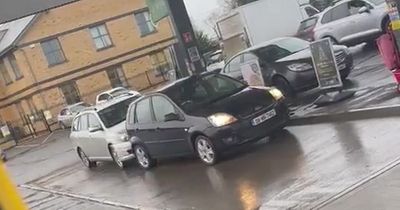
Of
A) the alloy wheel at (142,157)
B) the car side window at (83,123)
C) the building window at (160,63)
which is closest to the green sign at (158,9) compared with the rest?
the car side window at (83,123)

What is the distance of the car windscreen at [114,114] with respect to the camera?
1432 centimetres

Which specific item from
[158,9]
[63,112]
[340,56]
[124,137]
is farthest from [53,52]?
[340,56]

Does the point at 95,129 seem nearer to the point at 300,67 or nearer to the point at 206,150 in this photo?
the point at 206,150

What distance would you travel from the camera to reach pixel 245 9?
31.5 metres

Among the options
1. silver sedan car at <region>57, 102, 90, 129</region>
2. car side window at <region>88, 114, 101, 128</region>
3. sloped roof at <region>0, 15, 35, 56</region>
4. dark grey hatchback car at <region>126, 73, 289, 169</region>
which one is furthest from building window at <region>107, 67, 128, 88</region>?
dark grey hatchback car at <region>126, 73, 289, 169</region>

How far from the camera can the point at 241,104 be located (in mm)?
10195

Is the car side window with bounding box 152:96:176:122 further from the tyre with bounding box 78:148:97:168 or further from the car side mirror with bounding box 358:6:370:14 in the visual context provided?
the car side mirror with bounding box 358:6:370:14

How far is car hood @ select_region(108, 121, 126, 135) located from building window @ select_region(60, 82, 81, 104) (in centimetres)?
2689

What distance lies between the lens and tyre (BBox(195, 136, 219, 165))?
1000cm

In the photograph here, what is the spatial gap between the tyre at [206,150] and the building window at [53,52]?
102 feet

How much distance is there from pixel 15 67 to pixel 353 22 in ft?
92.6

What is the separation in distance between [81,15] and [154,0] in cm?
2604

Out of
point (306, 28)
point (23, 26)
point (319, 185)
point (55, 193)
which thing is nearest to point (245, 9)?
point (306, 28)

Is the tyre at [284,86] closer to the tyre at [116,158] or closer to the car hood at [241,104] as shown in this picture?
the car hood at [241,104]
